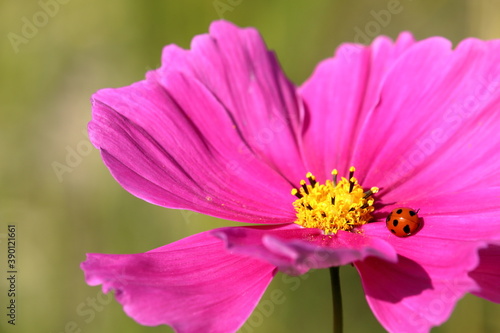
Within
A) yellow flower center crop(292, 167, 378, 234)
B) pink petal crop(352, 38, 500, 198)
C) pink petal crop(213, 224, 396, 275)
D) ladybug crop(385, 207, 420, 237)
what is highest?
pink petal crop(352, 38, 500, 198)

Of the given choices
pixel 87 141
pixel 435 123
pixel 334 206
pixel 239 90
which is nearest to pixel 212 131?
pixel 239 90

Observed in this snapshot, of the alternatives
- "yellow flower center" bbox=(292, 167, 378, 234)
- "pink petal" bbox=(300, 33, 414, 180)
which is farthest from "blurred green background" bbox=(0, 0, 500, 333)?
"yellow flower center" bbox=(292, 167, 378, 234)

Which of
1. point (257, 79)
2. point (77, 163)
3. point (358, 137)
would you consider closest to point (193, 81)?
point (257, 79)

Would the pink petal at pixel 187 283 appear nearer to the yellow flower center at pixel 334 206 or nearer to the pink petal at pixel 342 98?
the yellow flower center at pixel 334 206

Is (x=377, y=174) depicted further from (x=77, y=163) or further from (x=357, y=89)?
(x=77, y=163)

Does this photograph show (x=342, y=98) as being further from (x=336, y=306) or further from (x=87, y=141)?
(x=87, y=141)

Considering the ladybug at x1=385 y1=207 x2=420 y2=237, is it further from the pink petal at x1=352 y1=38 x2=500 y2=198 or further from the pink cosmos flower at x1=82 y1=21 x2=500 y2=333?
the pink petal at x1=352 y1=38 x2=500 y2=198

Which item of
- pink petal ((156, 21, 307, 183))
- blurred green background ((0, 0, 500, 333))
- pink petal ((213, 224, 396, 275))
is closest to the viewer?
pink petal ((213, 224, 396, 275))

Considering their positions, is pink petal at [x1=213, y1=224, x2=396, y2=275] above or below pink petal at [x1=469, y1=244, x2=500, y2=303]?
above
